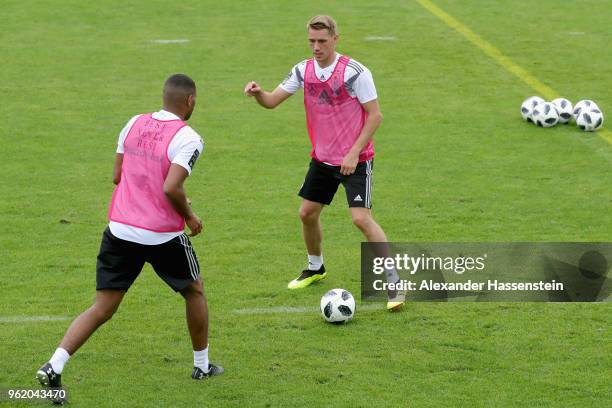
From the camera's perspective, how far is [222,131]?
1538cm

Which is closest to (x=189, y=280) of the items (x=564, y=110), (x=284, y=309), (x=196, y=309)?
(x=196, y=309)

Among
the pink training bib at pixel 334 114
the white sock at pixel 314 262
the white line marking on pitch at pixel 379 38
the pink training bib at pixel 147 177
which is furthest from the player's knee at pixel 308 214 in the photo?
the white line marking on pitch at pixel 379 38

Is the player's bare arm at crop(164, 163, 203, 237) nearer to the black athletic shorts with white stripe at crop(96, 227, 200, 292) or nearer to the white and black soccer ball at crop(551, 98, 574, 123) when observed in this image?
the black athletic shorts with white stripe at crop(96, 227, 200, 292)

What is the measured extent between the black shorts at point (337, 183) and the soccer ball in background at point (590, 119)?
607cm

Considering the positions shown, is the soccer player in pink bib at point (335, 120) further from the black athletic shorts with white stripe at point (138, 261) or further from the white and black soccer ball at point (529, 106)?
the white and black soccer ball at point (529, 106)

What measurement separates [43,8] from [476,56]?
8624mm

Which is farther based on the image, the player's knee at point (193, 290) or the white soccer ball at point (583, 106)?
the white soccer ball at point (583, 106)

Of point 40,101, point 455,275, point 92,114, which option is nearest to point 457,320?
point 455,275

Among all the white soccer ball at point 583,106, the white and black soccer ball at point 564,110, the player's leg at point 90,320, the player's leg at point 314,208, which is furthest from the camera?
the white and black soccer ball at point 564,110

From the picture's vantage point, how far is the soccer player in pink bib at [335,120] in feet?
31.3

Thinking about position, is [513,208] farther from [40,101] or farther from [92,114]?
[40,101]

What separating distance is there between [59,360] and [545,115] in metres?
9.25

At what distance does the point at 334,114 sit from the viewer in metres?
9.71

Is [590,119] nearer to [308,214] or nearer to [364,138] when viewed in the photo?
[308,214]
